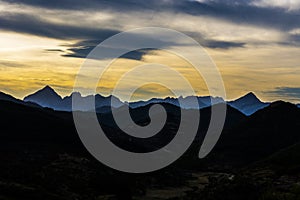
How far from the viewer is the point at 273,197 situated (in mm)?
114250

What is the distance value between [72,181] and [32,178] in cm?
1854

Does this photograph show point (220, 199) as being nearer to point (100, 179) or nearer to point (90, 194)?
point (90, 194)

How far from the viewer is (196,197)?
5822 inches

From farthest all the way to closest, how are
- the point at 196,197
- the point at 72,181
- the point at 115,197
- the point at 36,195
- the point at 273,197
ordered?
the point at 72,181
the point at 115,197
the point at 196,197
the point at 36,195
the point at 273,197

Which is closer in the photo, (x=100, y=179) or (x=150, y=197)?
(x=150, y=197)

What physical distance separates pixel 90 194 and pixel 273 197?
8047 cm

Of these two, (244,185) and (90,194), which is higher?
(244,185)

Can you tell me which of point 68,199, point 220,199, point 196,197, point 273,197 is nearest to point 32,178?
point 68,199

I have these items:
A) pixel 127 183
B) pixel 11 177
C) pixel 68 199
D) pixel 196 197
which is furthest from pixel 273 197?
pixel 11 177

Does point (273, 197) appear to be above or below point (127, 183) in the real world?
above

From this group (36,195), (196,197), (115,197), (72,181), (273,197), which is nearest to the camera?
(273,197)

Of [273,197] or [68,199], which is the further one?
[68,199]

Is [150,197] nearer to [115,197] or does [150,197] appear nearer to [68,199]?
[115,197]

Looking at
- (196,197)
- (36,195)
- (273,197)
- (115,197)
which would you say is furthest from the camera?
(115,197)
